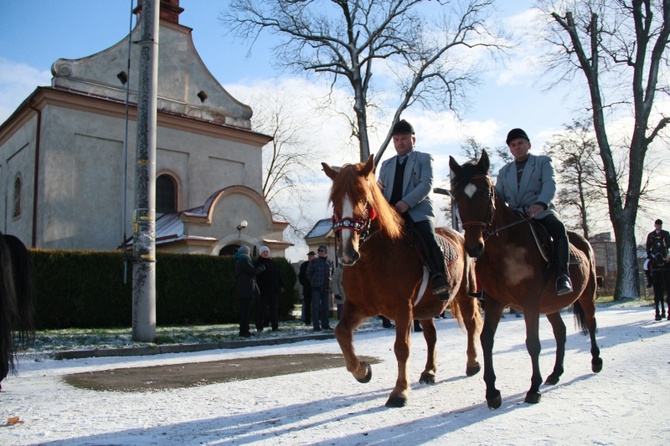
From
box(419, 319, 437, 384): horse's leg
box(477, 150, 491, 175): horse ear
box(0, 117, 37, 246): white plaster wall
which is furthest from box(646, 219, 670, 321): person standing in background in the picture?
box(0, 117, 37, 246): white plaster wall

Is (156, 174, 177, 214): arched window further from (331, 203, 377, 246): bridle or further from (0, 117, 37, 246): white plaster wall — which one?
(331, 203, 377, 246): bridle

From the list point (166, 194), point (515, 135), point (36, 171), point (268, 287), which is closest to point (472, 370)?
point (515, 135)

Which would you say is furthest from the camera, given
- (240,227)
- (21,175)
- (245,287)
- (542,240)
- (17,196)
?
(17,196)

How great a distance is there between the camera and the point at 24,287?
5793 millimetres

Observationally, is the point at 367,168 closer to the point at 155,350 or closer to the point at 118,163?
the point at 155,350

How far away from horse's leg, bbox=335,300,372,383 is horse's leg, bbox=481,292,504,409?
1191 mm

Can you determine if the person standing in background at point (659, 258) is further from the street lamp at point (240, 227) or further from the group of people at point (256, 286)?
the street lamp at point (240, 227)

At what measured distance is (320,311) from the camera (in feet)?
54.3

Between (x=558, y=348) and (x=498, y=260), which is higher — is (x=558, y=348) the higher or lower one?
the lower one

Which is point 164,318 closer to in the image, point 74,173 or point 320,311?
point 320,311

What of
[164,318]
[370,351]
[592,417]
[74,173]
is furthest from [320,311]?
[74,173]

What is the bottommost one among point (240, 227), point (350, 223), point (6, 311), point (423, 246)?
point (6, 311)

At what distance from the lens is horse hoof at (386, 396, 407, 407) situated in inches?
217

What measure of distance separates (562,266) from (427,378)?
2112mm
